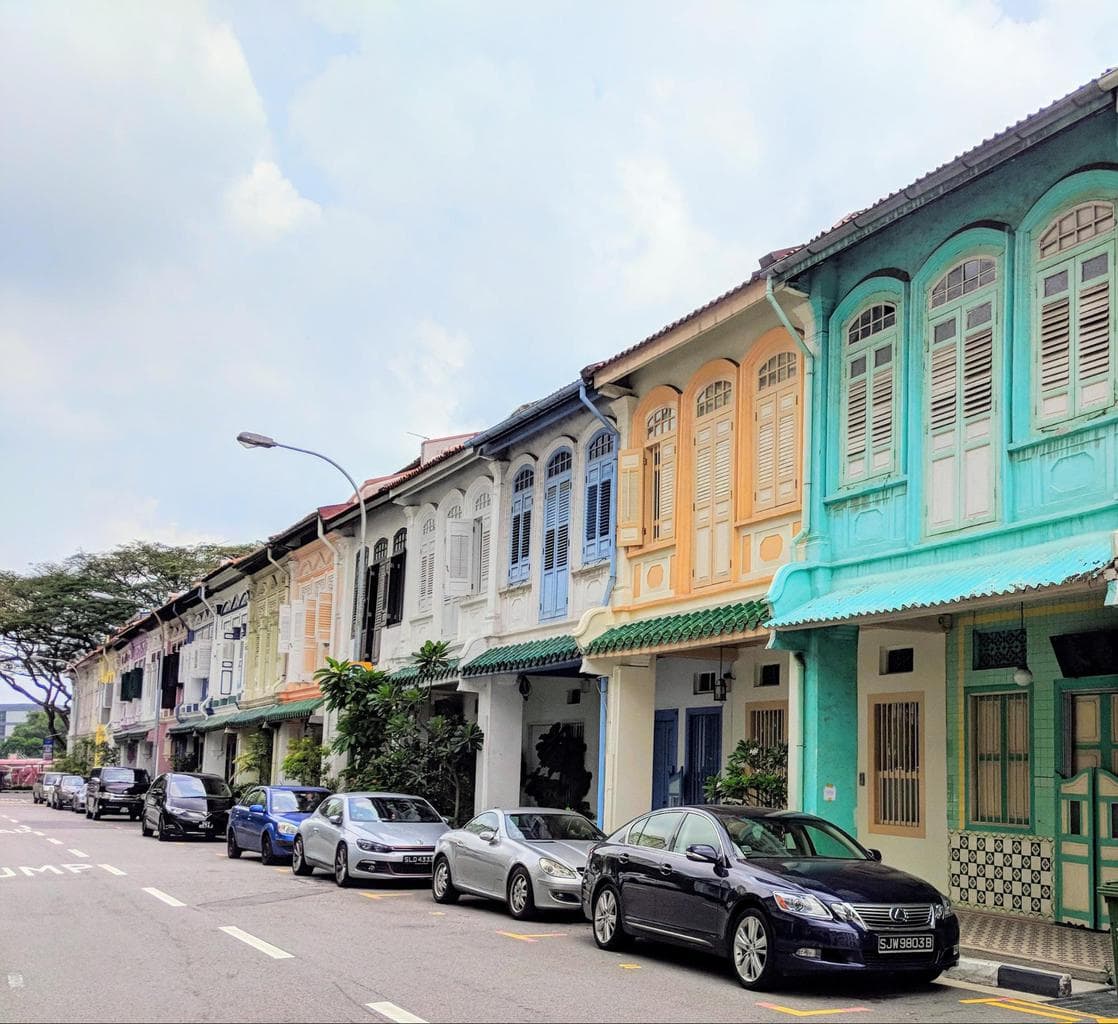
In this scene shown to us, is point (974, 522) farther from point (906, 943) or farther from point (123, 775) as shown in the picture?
point (123, 775)

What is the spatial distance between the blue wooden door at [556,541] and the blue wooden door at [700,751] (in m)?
2.69

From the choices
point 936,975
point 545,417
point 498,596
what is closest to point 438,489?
point 498,596

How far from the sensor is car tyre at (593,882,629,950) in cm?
1198

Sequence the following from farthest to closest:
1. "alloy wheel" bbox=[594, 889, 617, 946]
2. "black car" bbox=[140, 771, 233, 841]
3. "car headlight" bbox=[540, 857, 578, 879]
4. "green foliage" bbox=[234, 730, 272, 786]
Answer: "green foliage" bbox=[234, 730, 272, 786] < "black car" bbox=[140, 771, 233, 841] < "car headlight" bbox=[540, 857, 578, 879] < "alloy wheel" bbox=[594, 889, 617, 946]

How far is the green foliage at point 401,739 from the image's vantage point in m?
23.0

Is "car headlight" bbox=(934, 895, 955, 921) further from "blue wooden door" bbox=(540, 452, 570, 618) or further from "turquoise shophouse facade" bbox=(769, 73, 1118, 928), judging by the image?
"blue wooden door" bbox=(540, 452, 570, 618)

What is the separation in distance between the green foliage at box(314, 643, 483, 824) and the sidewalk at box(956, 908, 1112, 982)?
35.4 ft

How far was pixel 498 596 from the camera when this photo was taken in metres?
23.2

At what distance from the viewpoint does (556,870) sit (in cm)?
1418

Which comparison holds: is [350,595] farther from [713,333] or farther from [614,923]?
[614,923]

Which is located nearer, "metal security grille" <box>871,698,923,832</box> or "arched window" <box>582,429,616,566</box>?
"metal security grille" <box>871,698,923,832</box>

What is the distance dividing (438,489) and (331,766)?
758 cm

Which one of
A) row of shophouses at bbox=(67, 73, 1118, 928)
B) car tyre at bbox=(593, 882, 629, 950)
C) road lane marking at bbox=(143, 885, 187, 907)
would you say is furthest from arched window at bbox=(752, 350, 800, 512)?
road lane marking at bbox=(143, 885, 187, 907)

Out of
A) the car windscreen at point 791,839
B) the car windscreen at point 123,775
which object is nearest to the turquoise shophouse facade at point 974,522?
the car windscreen at point 791,839
